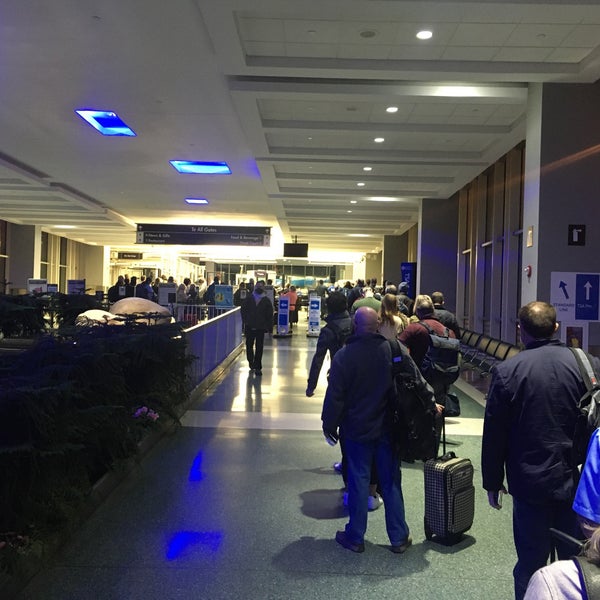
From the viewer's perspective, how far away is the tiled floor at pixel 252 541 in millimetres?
3510

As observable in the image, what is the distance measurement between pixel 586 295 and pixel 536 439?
21.2 feet

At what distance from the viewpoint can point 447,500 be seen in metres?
4.09

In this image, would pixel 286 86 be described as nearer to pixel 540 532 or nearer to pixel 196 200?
pixel 540 532

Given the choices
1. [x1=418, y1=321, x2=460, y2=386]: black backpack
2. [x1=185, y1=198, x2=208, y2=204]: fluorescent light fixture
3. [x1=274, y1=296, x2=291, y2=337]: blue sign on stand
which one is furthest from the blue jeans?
[x1=185, y1=198, x2=208, y2=204]: fluorescent light fixture

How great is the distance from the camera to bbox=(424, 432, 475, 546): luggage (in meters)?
4.11

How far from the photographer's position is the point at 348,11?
6914 millimetres

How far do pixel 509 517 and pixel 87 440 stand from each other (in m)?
3.26

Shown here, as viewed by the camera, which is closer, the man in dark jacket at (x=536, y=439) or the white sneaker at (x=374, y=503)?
the man in dark jacket at (x=536, y=439)

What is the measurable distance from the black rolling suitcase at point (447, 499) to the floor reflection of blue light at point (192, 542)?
1.47 meters

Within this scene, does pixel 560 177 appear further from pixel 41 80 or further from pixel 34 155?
pixel 34 155

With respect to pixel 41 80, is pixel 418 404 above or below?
below

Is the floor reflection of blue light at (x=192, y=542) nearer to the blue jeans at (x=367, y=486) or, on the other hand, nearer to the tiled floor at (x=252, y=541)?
the tiled floor at (x=252, y=541)

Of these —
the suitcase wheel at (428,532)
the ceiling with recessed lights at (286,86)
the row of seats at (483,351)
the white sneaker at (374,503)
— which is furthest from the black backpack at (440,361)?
the row of seats at (483,351)

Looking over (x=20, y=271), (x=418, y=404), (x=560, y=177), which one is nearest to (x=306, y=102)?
(x=560, y=177)
